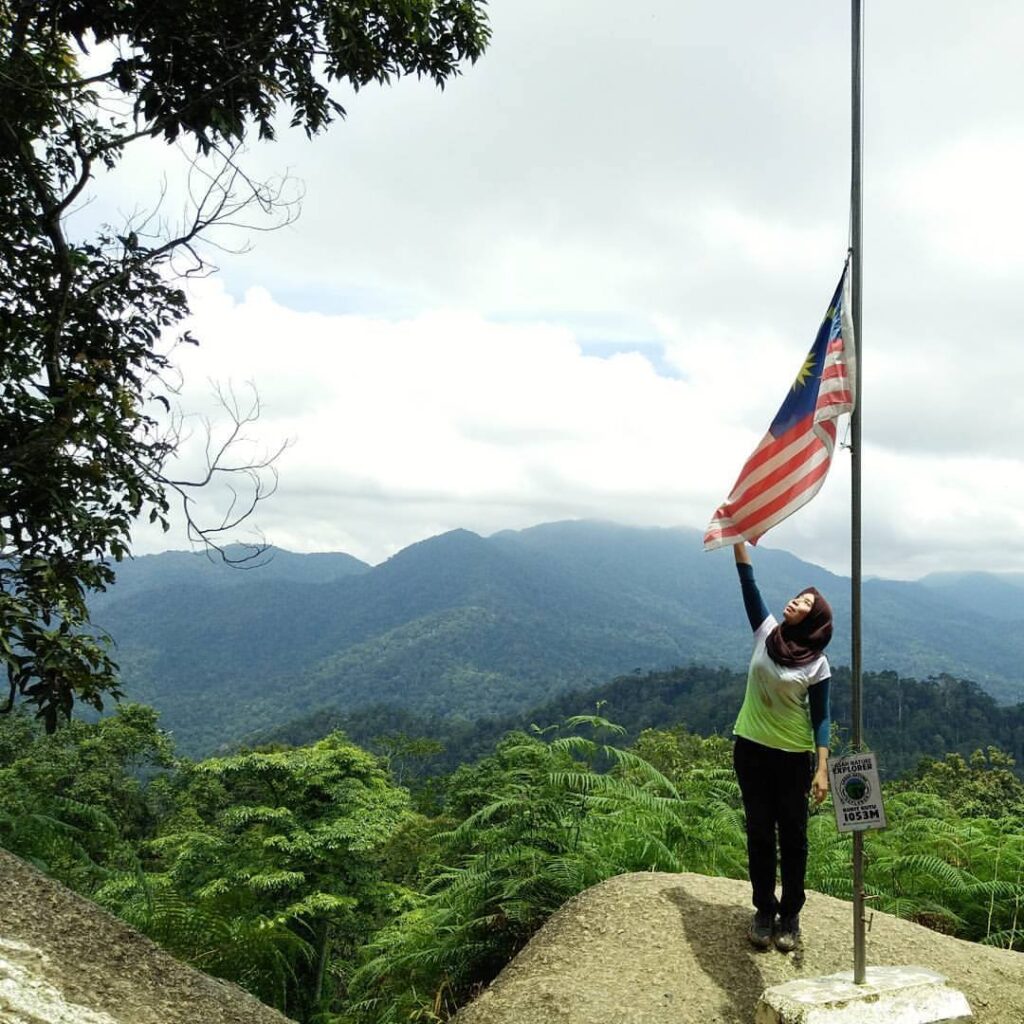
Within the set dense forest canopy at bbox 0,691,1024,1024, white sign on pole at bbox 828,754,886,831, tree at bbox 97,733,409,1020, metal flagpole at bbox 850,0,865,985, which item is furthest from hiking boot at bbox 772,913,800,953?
tree at bbox 97,733,409,1020

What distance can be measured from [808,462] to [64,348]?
5.44m

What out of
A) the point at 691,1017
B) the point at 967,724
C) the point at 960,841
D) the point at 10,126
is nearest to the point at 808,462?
the point at 691,1017

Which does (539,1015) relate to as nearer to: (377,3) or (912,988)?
(912,988)

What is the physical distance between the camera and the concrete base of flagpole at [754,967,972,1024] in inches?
148

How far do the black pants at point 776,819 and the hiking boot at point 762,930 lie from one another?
4 cm

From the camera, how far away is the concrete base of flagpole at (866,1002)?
3752 millimetres

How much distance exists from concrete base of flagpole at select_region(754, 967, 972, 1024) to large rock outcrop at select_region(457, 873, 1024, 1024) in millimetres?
337

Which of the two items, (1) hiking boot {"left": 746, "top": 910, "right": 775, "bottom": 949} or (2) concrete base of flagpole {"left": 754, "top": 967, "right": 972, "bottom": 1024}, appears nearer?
(2) concrete base of flagpole {"left": 754, "top": 967, "right": 972, "bottom": 1024}

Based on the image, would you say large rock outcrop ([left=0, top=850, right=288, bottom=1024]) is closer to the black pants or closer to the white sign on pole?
the black pants

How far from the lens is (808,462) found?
4.61m

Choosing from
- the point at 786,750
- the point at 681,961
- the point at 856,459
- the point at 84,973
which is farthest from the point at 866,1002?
the point at 84,973

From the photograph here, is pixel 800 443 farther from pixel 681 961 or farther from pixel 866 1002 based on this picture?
pixel 681 961

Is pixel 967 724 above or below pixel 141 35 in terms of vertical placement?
below

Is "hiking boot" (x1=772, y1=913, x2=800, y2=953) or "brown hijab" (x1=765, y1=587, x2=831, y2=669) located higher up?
"brown hijab" (x1=765, y1=587, x2=831, y2=669)
